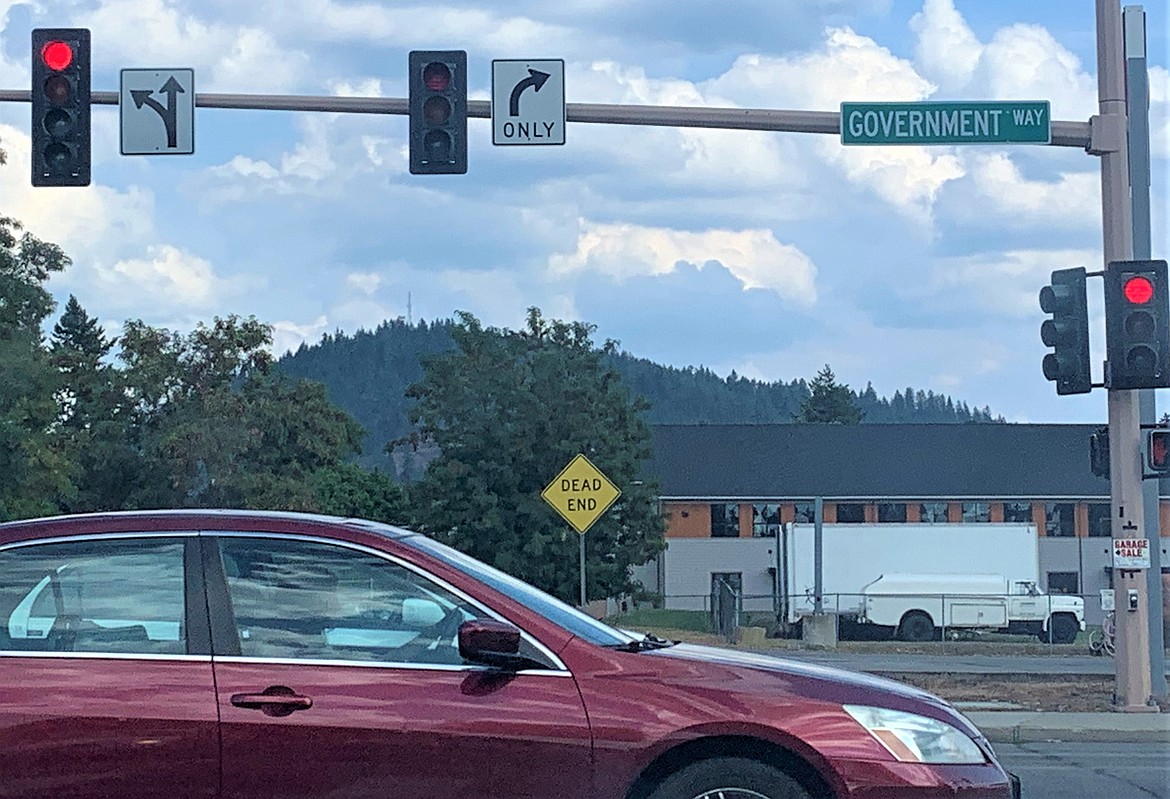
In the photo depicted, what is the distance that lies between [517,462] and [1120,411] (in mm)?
25522

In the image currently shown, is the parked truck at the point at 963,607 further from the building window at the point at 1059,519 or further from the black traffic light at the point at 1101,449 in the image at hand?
the black traffic light at the point at 1101,449

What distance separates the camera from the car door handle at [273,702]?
5.72m

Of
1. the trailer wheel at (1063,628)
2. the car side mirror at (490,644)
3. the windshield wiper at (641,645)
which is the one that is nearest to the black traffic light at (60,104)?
the windshield wiper at (641,645)

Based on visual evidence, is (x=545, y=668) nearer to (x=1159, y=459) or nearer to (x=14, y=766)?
(x=14, y=766)

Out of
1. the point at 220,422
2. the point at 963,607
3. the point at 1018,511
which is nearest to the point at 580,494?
the point at 963,607

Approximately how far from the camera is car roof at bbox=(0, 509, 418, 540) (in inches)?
239

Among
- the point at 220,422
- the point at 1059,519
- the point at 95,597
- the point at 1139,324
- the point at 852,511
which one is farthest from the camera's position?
the point at 852,511

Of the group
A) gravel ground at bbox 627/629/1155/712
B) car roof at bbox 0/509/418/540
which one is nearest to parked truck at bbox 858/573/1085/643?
gravel ground at bbox 627/629/1155/712

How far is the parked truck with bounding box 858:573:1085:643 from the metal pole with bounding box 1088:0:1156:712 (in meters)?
28.3

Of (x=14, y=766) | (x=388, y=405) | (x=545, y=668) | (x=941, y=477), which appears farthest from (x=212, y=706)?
(x=388, y=405)

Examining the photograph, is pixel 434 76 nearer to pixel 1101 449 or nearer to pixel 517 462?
pixel 1101 449

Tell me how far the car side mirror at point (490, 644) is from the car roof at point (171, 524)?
615 millimetres

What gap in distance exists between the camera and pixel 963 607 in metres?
45.9

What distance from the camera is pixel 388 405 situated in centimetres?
19738
